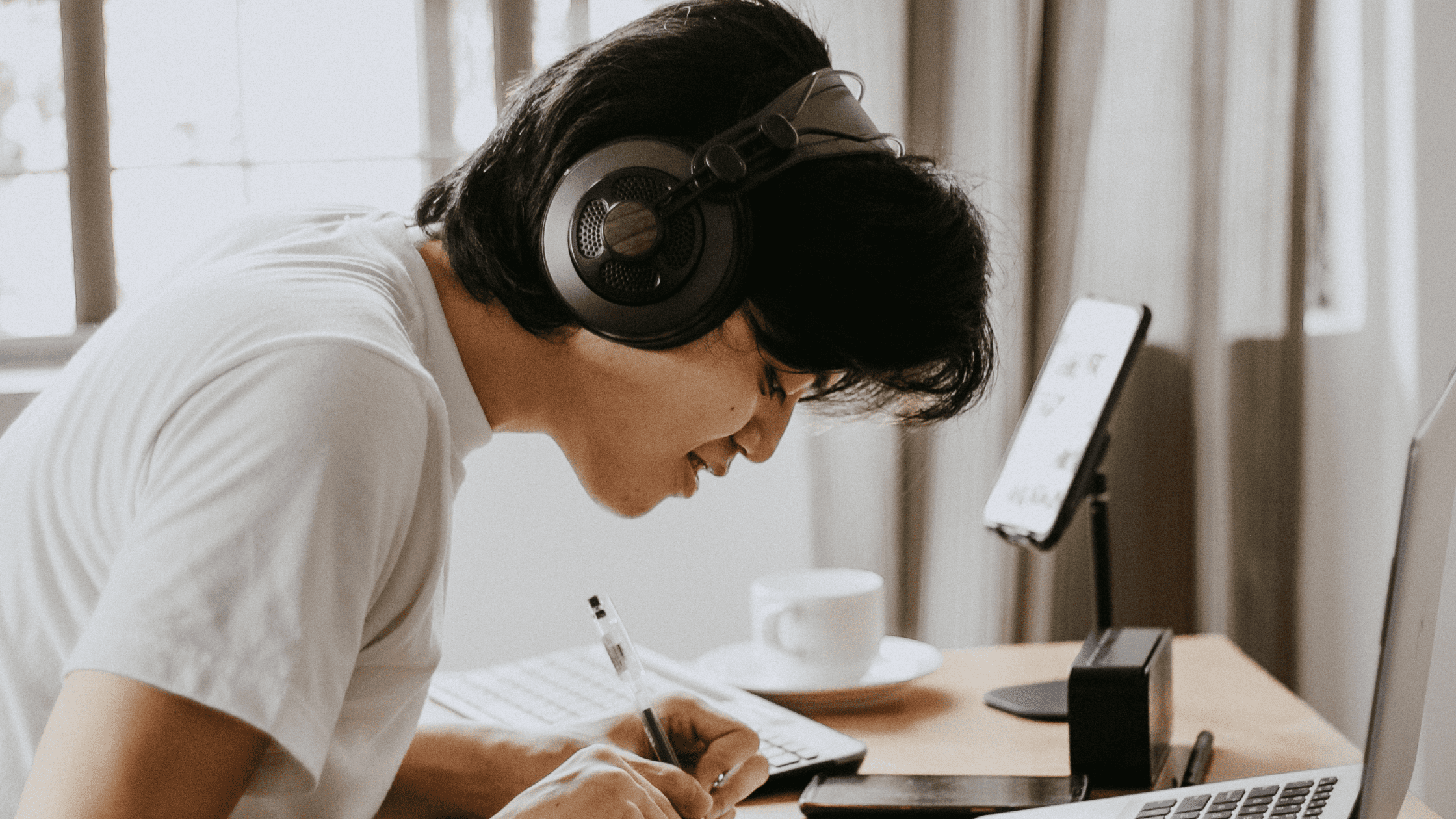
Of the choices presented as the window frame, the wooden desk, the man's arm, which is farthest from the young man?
the window frame

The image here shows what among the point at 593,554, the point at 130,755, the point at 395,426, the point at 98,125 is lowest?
the point at 593,554

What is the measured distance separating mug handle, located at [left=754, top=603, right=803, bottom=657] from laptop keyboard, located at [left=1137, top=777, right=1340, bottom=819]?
41 cm

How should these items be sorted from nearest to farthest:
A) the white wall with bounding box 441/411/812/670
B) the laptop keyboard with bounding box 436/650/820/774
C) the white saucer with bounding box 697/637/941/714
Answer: the laptop keyboard with bounding box 436/650/820/774
the white saucer with bounding box 697/637/941/714
the white wall with bounding box 441/411/812/670

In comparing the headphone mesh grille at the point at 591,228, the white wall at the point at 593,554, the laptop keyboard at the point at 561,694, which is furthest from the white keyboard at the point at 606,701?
the white wall at the point at 593,554

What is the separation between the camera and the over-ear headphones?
674mm

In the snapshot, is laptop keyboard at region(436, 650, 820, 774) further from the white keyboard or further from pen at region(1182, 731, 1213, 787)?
pen at region(1182, 731, 1213, 787)

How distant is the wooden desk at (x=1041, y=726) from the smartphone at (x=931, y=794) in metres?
0.03

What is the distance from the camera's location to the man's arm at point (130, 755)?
18.9 inches

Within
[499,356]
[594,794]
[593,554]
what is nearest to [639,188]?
[499,356]

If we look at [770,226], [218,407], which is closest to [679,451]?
[770,226]

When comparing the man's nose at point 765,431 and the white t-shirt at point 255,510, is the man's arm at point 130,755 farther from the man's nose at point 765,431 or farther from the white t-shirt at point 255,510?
the man's nose at point 765,431

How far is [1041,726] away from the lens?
3.47ft

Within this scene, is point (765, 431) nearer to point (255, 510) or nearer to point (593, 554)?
point (255, 510)

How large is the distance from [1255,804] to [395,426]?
52cm
